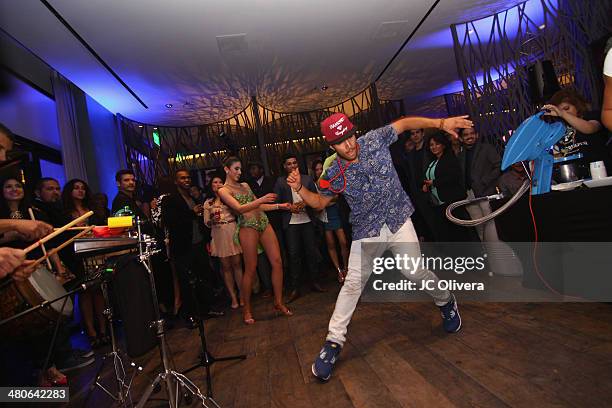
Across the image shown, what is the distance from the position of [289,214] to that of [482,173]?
7.32 ft

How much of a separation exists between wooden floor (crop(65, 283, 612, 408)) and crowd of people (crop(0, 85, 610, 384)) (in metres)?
0.22

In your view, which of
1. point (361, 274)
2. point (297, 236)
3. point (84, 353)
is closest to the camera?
point (361, 274)

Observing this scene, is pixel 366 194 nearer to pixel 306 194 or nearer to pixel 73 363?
pixel 306 194

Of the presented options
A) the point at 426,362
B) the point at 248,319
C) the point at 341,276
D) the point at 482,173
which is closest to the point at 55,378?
the point at 248,319

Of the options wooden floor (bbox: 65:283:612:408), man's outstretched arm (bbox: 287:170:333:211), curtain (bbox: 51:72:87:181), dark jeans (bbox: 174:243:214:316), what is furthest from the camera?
curtain (bbox: 51:72:87:181)

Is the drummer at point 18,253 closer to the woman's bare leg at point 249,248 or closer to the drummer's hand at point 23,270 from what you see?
the drummer's hand at point 23,270

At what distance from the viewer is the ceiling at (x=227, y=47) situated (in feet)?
13.8

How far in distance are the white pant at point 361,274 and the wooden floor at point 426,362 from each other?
0.86ft

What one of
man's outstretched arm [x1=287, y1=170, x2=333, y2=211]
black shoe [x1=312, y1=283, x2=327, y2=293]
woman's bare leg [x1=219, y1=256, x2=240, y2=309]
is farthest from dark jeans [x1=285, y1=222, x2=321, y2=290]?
man's outstretched arm [x1=287, y1=170, x2=333, y2=211]

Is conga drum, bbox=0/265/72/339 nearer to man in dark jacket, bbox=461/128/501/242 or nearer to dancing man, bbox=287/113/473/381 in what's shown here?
dancing man, bbox=287/113/473/381

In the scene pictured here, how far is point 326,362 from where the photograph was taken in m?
2.19

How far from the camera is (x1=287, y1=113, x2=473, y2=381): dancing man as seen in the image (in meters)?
2.36

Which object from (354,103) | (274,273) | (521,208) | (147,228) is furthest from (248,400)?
(354,103)

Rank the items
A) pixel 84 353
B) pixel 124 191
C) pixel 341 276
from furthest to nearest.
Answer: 1. pixel 341 276
2. pixel 124 191
3. pixel 84 353
